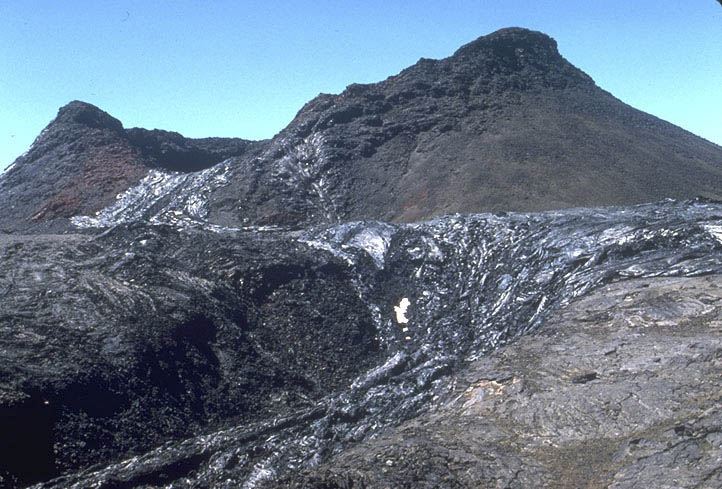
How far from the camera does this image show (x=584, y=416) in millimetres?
4820

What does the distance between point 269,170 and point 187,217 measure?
3.98 metres

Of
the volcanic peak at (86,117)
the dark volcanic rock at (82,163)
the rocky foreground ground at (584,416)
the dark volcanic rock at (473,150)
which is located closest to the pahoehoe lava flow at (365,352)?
the rocky foreground ground at (584,416)

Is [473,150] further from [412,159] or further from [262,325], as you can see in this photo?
[262,325]

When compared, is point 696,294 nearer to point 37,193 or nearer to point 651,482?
point 651,482

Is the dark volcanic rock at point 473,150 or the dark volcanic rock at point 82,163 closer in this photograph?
the dark volcanic rock at point 473,150

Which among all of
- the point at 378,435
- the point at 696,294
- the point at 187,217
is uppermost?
the point at 187,217

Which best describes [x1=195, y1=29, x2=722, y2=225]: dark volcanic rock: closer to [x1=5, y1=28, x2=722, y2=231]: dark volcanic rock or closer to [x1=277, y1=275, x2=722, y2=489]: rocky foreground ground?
[x1=5, y1=28, x2=722, y2=231]: dark volcanic rock

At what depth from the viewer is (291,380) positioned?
7.28 meters

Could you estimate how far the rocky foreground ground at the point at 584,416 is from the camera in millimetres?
4102

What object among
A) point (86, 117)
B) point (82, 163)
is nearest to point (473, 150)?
point (82, 163)

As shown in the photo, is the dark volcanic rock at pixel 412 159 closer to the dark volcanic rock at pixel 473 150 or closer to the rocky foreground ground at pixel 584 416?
the dark volcanic rock at pixel 473 150

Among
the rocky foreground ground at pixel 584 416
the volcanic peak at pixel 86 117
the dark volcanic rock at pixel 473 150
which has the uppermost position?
the volcanic peak at pixel 86 117

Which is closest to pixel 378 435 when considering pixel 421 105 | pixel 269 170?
pixel 269 170

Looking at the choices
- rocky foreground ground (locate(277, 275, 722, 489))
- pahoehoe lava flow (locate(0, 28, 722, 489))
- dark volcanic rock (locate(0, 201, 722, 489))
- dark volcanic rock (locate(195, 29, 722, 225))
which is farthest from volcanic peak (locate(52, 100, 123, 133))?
rocky foreground ground (locate(277, 275, 722, 489))
